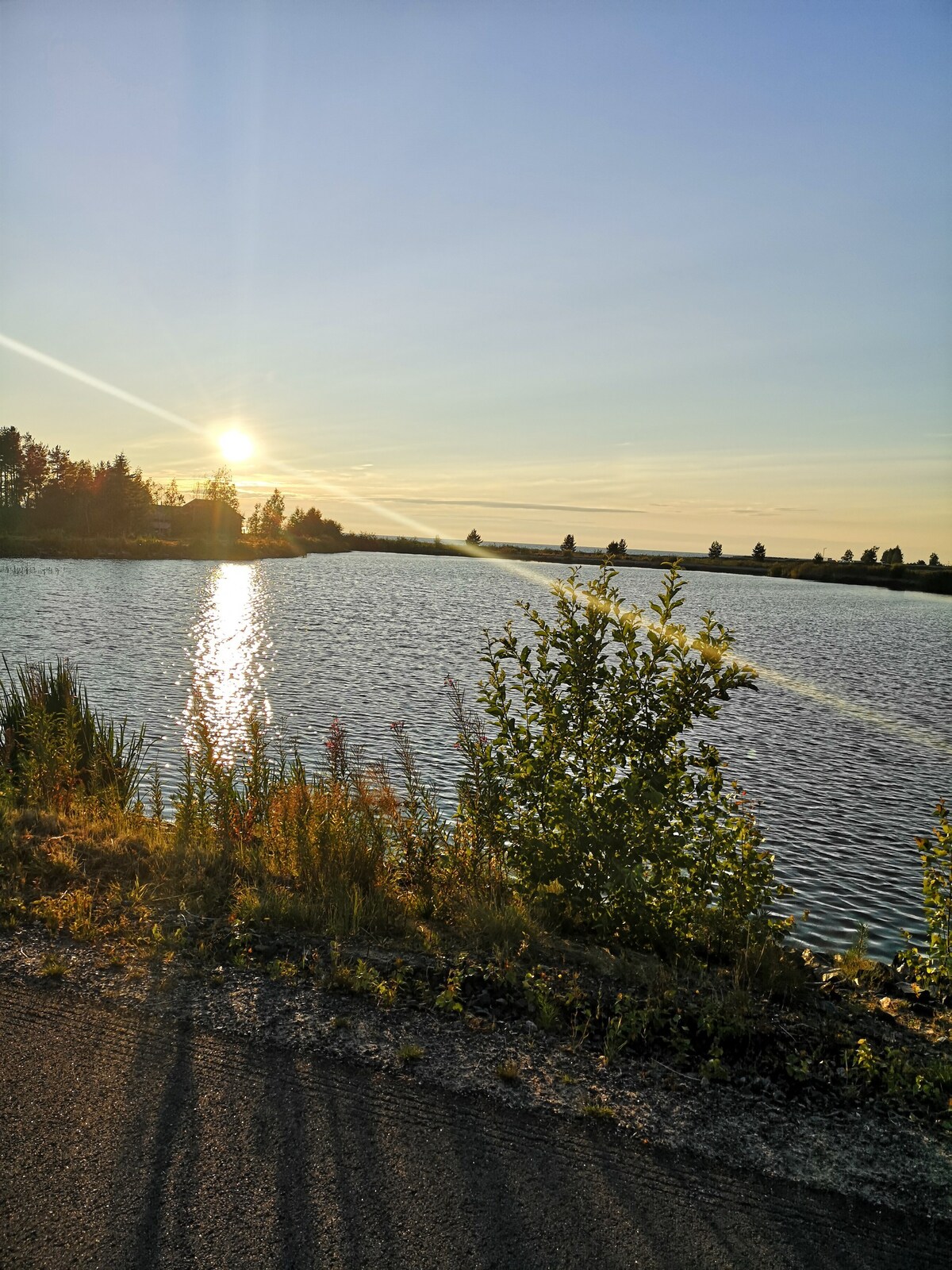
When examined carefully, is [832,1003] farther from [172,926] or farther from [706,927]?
[172,926]

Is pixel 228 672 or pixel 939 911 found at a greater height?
pixel 939 911

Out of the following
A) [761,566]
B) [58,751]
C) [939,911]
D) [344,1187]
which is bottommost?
[344,1187]

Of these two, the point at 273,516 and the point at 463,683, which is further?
the point at 273,516

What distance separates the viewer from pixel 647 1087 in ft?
16.4

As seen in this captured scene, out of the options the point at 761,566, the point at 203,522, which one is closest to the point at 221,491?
the point at 203,522

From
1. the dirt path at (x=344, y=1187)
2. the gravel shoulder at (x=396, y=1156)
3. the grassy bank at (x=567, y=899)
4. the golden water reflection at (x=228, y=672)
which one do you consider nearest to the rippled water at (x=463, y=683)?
the golden water reflection at (x=228, y=672)

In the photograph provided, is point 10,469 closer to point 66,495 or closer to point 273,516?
point 66,495

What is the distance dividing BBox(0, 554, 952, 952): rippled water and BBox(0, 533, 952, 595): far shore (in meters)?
14.1

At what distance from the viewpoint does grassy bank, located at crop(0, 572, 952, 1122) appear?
18.8 ft

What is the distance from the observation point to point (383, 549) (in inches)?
6900

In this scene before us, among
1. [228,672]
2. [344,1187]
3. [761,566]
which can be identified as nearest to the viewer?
[344,1187]

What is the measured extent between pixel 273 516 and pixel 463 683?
139414 mm

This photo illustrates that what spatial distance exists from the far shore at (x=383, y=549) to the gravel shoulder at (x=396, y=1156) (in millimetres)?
43875

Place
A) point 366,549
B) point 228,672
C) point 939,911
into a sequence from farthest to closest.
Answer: point 366,549, point 228,672, point 939,911
